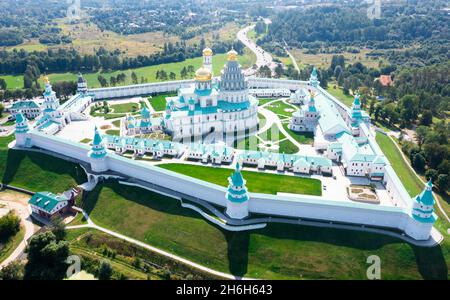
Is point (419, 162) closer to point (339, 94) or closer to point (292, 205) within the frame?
point (292, 205)

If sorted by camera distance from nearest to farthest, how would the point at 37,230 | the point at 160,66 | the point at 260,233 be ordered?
the point at 260,233
the point at 37,230
the point at 160,66

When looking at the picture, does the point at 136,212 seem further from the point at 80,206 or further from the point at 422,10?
the point at 422,10

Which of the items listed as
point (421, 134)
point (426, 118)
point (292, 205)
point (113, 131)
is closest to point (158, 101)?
point (113, 131)

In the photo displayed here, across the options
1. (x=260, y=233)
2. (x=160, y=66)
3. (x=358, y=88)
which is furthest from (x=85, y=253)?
(x=160, y=66)

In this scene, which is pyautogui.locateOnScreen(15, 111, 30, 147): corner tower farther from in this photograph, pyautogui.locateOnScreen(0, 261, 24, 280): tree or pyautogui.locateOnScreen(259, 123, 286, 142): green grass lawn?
pyautogui.locateOnScreen(259, 123, 286, 142): green grass lawn

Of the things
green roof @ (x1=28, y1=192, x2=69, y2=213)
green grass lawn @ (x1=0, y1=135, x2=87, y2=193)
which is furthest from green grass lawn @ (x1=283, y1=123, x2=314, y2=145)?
green roof @ (x1=28, y1=192, x2=69, y2=213)

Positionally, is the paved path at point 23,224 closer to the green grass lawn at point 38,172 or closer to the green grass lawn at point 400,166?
the green grass lawn at point 38,172
